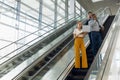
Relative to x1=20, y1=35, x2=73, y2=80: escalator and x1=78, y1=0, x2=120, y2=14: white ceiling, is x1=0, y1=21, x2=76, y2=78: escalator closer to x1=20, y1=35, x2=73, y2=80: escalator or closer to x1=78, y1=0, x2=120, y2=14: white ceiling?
x1=20, y1=35, x2=73, y2=80: escalator

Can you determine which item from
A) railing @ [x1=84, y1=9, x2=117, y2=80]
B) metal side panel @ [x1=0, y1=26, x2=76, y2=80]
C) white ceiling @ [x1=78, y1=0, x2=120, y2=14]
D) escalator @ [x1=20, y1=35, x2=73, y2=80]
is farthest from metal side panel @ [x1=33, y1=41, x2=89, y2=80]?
white ceiling @ [x1=78, y1=0, x2=120, y2=14]

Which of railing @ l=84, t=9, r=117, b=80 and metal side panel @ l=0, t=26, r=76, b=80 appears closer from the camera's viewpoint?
railing @ l=84, t=9, r=117, b=80

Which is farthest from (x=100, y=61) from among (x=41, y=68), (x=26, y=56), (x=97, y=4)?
(x=97, y=4)

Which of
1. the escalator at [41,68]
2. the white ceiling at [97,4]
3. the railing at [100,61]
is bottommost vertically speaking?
the escalator at [41,68]

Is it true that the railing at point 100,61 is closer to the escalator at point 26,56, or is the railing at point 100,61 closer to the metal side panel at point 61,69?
the metal side panel at point 61,69

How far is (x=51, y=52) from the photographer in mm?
7523

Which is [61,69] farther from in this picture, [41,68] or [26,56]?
[26,56]

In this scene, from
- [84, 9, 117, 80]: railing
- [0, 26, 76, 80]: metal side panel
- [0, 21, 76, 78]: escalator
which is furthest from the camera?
[0, 21, 76, 78]: escalator

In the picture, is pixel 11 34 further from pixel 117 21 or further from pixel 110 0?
pixel 110 0

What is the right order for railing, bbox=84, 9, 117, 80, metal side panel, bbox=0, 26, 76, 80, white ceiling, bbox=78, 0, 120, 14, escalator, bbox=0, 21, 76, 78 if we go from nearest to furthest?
railing, bbox=84, 9, 117, 80, metal side panel, bbox=0, 26, 76, 80, escalator, bbox=0, 21, 76, 78, white ceiling, bbox=78, 0, 120, 14

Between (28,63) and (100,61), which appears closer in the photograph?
(100,61)

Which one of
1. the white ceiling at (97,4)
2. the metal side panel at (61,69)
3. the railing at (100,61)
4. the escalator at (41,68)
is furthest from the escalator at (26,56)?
the white ceiling at (97,4)

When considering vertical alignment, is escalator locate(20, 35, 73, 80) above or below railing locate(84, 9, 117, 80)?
below

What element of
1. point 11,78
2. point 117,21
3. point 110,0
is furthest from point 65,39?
point 110,0
